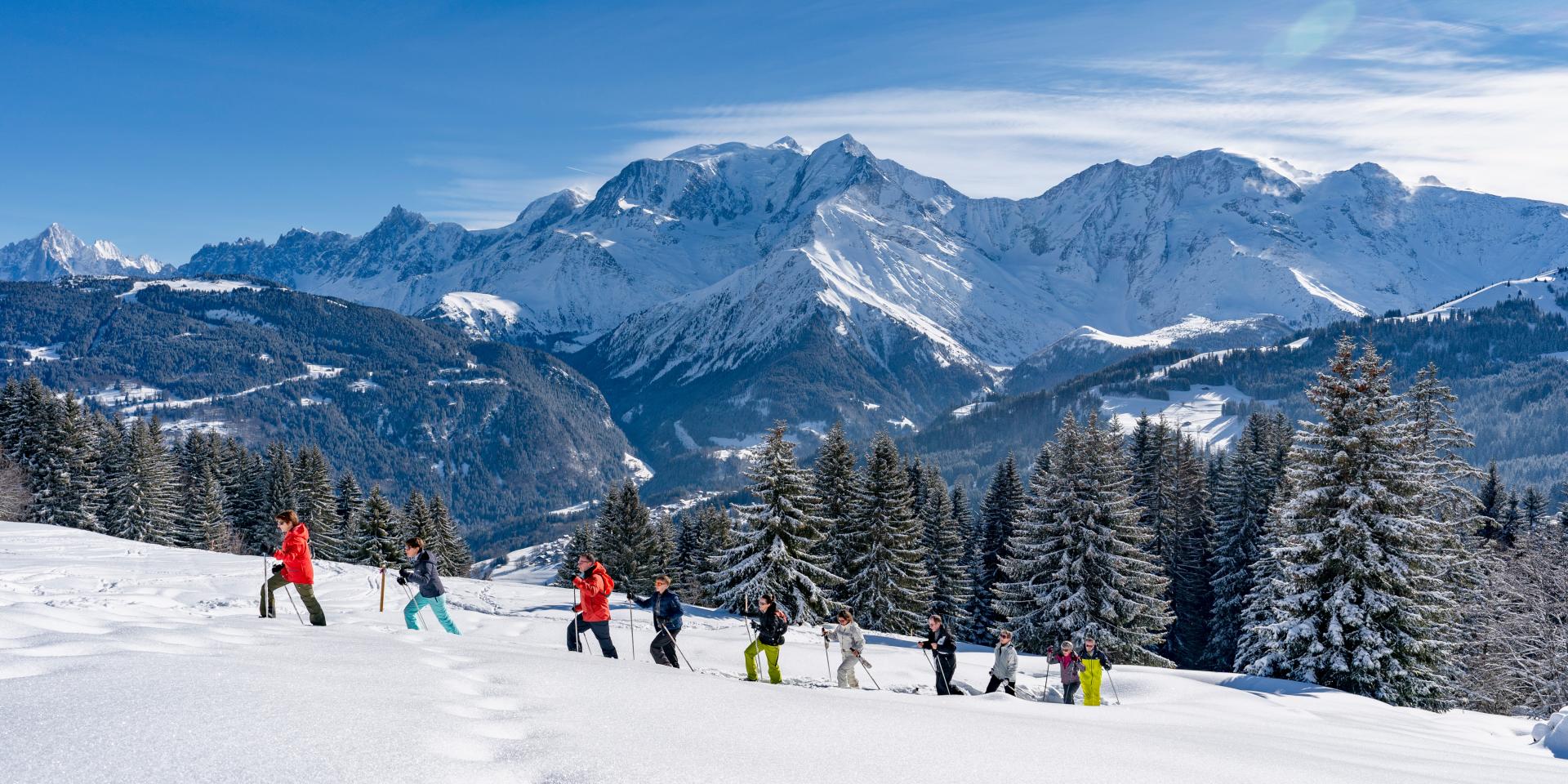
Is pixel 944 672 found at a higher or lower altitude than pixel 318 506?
lower

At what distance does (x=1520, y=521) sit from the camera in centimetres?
6175

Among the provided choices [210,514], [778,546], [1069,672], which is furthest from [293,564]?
[210,514]

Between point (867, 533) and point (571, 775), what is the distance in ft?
112

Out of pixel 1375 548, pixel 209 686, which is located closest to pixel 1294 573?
pixel 1375 548

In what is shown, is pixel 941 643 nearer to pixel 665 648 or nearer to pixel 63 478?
pixel 665 648

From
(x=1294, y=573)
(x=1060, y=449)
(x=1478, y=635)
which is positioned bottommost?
(x=1478, y=635)

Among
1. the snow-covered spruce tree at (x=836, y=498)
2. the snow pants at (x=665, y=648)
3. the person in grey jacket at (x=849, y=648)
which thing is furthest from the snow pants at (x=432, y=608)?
the snow-covered spruce tree at (x=836, y=498)

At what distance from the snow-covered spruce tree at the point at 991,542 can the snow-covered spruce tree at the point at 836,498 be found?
12496 mm

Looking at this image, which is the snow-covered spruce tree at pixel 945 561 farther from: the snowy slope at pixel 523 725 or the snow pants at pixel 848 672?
the snow pants at pixel 848 672

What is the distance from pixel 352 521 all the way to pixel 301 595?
53.1m

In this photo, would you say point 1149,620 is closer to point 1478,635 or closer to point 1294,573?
point 1294,573

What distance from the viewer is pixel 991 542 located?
51969mm

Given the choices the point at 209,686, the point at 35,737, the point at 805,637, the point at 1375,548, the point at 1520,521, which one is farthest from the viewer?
the point at 1520,521

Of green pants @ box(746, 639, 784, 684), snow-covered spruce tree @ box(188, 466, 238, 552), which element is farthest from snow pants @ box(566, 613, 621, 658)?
snow-covered spruce tree @ box(188, 466, 238, 552)
